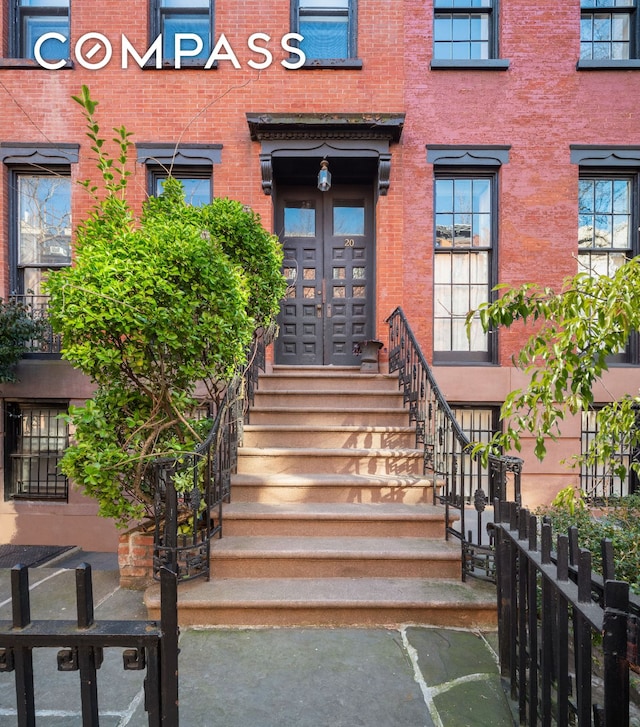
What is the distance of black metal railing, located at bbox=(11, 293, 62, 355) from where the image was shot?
6969mm

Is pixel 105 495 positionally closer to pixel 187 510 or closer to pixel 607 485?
pixel 187 510

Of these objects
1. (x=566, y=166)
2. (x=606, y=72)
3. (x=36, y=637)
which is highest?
(x=606, y=72)

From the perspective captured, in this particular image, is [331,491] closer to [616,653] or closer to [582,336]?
[582,336]

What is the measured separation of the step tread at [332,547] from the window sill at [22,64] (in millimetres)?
7492

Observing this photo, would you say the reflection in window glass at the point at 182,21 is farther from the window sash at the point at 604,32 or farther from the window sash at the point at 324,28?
the window sash at the point at 604,32

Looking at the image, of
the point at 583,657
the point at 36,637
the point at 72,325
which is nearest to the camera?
the point at 36,637

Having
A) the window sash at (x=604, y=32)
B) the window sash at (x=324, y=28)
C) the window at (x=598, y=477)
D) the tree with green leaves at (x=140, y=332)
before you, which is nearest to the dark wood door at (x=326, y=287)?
the window sash at (x=324, y=28)

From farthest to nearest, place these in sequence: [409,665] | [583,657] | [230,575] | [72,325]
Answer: [230,575], [72,325], [409,665], [583,657]

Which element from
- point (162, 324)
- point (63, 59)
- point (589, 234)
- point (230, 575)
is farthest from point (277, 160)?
point (230, 575)

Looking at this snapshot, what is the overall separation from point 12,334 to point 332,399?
15.0 feet

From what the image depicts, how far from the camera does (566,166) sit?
279 inches

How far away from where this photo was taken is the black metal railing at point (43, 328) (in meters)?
6.97

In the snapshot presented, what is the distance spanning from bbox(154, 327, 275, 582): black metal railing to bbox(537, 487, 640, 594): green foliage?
270 cm

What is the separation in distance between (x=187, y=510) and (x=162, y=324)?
5.74 ft
